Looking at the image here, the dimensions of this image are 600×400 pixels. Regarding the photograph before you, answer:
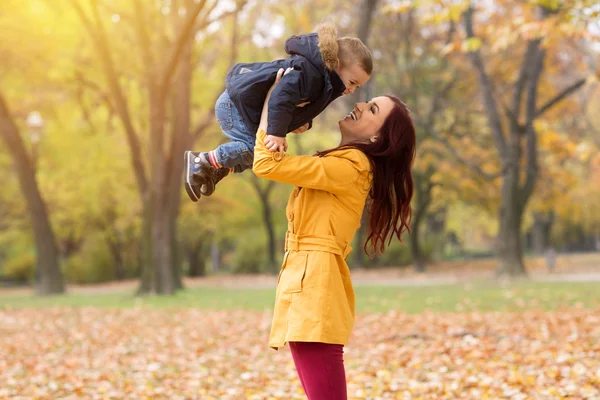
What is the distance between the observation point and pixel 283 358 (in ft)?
27.1

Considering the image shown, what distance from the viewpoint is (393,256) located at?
36781mm

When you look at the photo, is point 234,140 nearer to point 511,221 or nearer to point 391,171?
point 391,171

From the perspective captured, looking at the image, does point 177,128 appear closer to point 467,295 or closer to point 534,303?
point 467,295

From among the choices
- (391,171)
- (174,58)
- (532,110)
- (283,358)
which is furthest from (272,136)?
(532,110)

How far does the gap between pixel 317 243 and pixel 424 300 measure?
39.1 feet

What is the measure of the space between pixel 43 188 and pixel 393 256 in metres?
17.3

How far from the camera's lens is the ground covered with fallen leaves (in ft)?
20.0

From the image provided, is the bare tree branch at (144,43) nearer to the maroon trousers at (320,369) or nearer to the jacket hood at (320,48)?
the jacket hood at (320,48)

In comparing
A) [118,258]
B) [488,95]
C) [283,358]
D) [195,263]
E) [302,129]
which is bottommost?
[283,358]

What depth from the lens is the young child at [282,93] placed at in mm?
3164

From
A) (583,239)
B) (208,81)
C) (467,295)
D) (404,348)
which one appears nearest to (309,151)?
(208,81)

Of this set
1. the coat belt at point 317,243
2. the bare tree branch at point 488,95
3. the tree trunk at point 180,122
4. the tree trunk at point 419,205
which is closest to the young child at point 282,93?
the coat belt at point 317,243

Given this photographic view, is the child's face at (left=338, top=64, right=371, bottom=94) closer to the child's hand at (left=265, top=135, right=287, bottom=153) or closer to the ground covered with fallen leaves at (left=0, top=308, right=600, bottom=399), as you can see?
the child's hand at (left=265, top=135, right=287, bottom=153)

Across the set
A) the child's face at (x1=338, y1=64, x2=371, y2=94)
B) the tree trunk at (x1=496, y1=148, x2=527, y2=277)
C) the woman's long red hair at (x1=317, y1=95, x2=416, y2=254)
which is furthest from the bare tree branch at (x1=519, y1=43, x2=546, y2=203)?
the child's face at (x1=338, y1=64, x2=371, y2=94)
